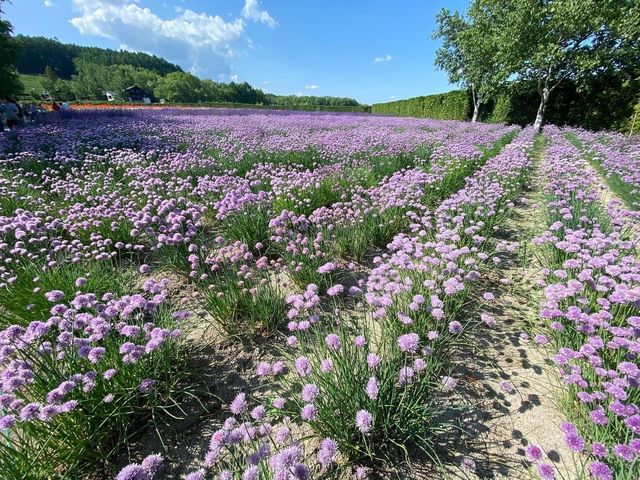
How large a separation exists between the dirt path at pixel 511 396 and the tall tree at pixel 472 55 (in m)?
22.6

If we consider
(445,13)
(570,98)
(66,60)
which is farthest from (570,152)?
(66,60)

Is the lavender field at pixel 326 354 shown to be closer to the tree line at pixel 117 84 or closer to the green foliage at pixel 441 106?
the green foliage at pixel 441 106

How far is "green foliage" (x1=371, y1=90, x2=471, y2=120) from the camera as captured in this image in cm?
3112

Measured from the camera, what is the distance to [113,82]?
8094cm

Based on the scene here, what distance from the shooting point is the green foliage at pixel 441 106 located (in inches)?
1225

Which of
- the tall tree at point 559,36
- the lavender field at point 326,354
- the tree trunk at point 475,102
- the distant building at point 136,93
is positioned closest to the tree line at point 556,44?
the tall tree at point 559,36

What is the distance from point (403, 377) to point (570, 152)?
31.2 ft

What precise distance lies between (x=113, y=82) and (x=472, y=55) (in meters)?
95.5

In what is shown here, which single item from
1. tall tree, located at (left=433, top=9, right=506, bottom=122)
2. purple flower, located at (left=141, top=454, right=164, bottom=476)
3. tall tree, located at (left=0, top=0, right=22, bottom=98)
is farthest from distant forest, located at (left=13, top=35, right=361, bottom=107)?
purple flower, located at (left=141, top=454, right=164, bottom=476)

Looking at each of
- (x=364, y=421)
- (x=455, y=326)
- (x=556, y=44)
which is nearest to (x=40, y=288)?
(x=364, y=421)

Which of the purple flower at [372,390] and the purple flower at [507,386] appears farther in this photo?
the purple flower at [507,386]

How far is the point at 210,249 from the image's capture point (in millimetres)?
4219

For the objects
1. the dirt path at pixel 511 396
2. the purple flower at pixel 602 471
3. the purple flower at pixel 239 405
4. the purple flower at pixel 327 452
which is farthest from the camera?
the dirt path at pixel 511 396

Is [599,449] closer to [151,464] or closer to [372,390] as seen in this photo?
[372,390]
